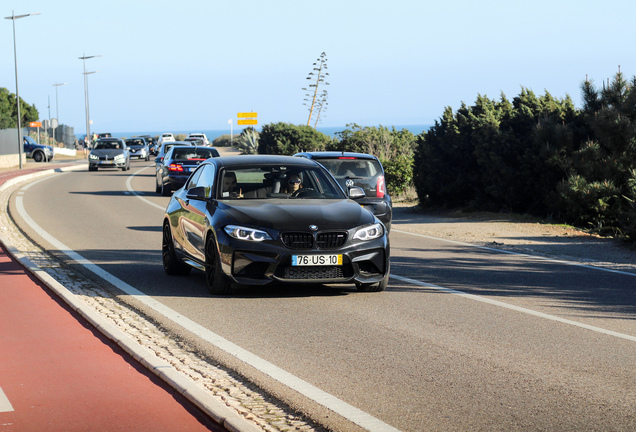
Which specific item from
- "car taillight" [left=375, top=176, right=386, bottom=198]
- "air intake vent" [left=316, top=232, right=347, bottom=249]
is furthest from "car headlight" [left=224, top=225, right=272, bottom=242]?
"car taillight" [left=375, top=176, right=386, bottom=198]

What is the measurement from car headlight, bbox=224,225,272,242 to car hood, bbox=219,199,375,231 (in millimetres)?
72

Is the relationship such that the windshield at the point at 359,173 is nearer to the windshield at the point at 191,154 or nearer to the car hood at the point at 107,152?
the windshield at the point at 191,154

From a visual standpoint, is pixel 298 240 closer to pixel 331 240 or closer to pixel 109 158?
pixel 331 240

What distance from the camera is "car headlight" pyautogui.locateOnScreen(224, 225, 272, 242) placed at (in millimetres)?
9250

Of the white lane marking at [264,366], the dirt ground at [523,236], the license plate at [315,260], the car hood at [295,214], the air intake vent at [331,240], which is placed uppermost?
the car hood at [295,214]

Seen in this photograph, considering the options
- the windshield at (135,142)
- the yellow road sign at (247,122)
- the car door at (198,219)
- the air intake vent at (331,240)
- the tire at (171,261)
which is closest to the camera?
the air intake vent at (331,240)

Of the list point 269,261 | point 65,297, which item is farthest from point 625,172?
point 65,297

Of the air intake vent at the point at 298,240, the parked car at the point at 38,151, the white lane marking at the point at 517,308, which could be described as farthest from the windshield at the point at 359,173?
the parked car at the point at 38,151

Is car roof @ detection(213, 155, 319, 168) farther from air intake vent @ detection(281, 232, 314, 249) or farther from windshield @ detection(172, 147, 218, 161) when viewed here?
windshield @ detection(172, 147, 218, 161)

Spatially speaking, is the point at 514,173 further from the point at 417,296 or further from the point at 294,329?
the point at 294,329

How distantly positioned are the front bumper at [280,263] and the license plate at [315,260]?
4cm

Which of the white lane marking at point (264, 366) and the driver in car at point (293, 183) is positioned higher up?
the driver in car at point (293, 183)

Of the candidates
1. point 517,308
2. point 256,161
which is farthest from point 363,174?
point 517,308

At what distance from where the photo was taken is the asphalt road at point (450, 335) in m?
5.53
